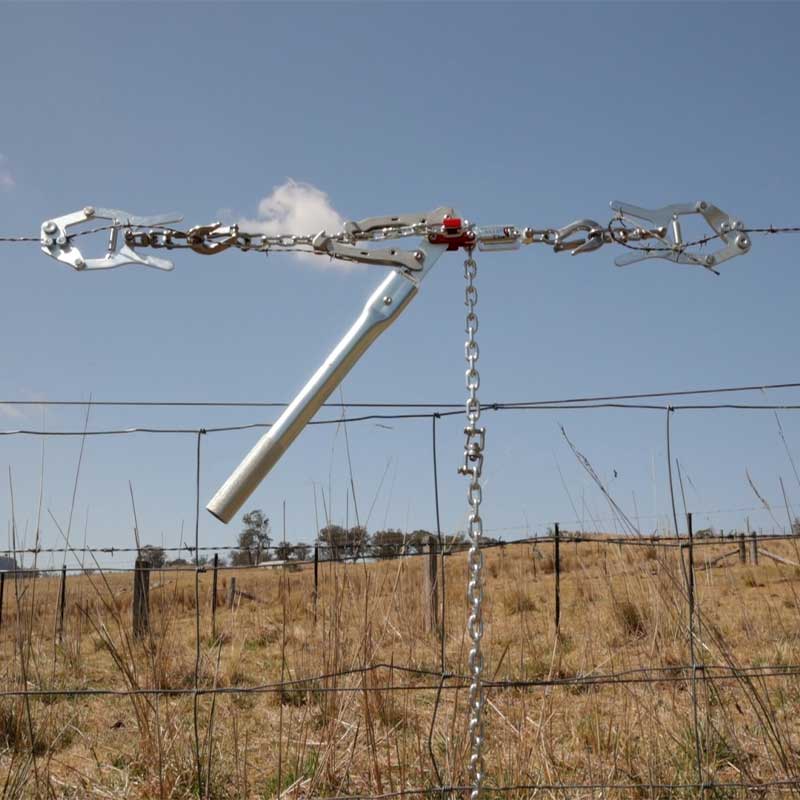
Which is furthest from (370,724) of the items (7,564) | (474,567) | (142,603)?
(142,603)

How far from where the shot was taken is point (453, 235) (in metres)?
1.77

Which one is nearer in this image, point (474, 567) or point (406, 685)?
point (474, 567)

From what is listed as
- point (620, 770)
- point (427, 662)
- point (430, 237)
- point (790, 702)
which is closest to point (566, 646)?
point (427, 662)

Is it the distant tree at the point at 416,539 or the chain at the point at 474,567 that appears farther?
the distant tree at the point at 416,539

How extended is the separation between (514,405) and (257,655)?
3.45 metres

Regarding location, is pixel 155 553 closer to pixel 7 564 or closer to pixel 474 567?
pixel 7 564

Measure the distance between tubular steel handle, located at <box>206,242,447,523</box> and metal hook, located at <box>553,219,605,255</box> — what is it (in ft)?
0.98

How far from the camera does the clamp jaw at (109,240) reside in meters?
1.88

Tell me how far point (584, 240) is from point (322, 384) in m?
0.74

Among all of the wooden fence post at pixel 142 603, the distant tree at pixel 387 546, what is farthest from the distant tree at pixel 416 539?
the wooden fence post at pixel 142 603

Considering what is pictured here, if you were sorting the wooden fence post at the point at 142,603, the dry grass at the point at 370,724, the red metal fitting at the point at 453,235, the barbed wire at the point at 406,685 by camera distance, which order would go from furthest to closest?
1. the wooden fence post at the point at 142,603
2. the dry grass at the point at 370,724
3. the barbed wire at the point at 406,685
4. the red metal fitting at the point at 453,235

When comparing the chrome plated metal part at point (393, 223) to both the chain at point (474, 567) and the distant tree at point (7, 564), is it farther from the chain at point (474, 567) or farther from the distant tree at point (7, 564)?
the distant tree at point (7, 564)

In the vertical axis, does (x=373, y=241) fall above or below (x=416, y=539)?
above

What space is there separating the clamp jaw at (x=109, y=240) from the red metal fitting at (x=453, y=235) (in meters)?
0.61
